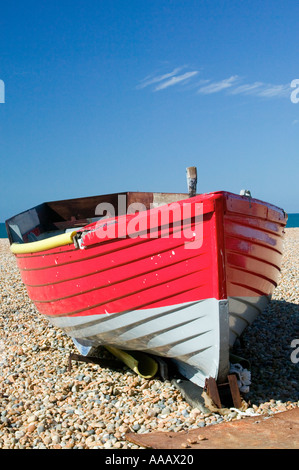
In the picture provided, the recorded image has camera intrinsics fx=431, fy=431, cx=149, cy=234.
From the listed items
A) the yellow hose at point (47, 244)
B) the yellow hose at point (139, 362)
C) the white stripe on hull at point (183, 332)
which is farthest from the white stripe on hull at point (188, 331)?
the yellow hose at point (47, 244)

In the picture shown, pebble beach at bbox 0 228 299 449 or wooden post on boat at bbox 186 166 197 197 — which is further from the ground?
wooden post on boat at bbox 186 166 197 197

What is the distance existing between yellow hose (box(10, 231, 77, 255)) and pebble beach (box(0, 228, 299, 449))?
148 centimetres

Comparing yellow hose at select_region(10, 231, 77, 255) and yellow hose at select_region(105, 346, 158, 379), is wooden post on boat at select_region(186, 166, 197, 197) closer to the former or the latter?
yellow hose at select_region(10, 231, 77, 255)

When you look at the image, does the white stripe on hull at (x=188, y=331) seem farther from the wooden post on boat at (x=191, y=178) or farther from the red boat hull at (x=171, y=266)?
the wooden post on boat at (x=191, y=178)

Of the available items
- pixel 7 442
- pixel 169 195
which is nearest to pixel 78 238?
pixel 7 442

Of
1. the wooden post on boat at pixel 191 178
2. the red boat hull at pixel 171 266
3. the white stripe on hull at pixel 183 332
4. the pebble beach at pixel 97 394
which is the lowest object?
the pebble beach at pixel 97 394

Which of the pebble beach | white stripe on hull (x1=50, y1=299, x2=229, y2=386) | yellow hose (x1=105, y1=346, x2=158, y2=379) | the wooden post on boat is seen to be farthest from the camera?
the wooden post on boat

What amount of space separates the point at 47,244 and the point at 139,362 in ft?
5.94

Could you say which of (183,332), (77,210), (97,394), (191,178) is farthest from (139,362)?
(77,210)

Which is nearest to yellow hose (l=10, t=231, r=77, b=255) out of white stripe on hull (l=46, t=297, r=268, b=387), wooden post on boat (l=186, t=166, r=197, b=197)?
white stripe on hull (l=46, t=297, r=268, b=387)

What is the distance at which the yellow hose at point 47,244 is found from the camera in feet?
14.7

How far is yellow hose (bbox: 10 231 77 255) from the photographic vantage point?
4.47 metres

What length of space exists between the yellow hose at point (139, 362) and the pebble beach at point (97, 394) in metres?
0.11

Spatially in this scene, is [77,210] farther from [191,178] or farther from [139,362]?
[139,362]
